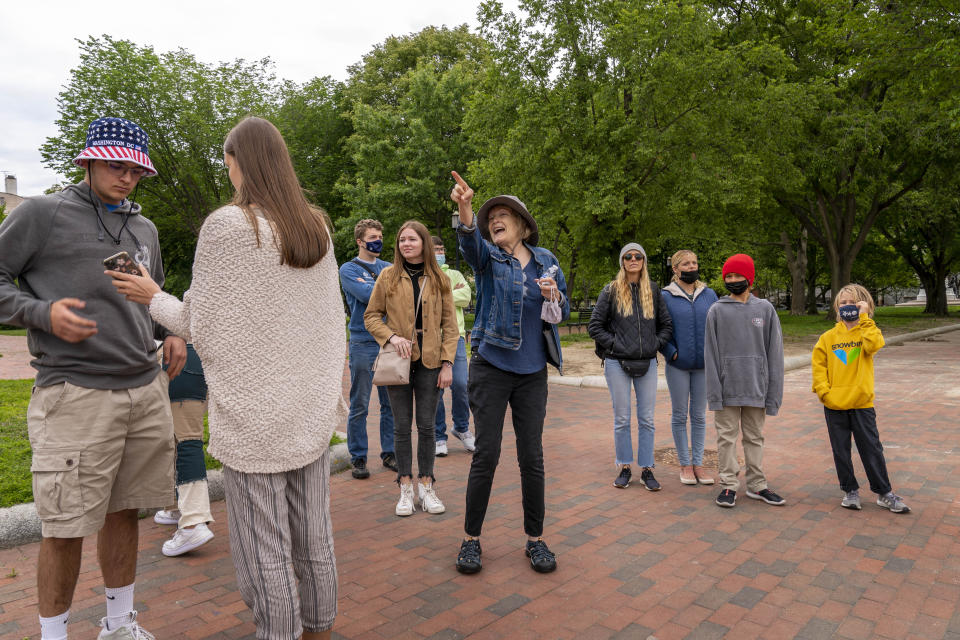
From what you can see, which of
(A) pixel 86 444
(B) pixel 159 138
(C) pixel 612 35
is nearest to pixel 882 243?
(C) pixel 612 35

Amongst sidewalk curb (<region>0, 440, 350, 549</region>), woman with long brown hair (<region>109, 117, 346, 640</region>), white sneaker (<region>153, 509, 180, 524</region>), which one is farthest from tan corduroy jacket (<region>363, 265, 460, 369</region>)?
woman with long brown hair (<region>109, 117, 346, 640</region>)

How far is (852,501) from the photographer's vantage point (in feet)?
15.9

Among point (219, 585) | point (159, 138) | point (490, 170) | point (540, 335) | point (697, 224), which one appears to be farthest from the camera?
point (159, 138)

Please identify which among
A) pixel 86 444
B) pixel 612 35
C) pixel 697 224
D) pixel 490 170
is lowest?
pixel 86 444

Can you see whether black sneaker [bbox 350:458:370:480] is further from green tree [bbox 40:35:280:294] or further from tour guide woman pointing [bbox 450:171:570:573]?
green tree [bbox 40:35:280:294]

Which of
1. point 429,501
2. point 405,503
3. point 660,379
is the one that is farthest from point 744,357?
point 660,379

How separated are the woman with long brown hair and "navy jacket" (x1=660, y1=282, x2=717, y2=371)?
3.86 meters

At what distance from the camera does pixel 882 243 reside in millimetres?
39062

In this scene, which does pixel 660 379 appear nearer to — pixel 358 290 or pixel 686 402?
pixel 686 402

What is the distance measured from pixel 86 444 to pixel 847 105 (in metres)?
24.9

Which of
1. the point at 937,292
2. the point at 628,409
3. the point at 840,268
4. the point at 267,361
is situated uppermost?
the point at 267,361

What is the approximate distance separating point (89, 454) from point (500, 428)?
212 cm

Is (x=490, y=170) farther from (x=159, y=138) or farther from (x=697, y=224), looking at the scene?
(x=159, y=138)

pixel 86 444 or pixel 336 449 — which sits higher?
pixel 86 444
